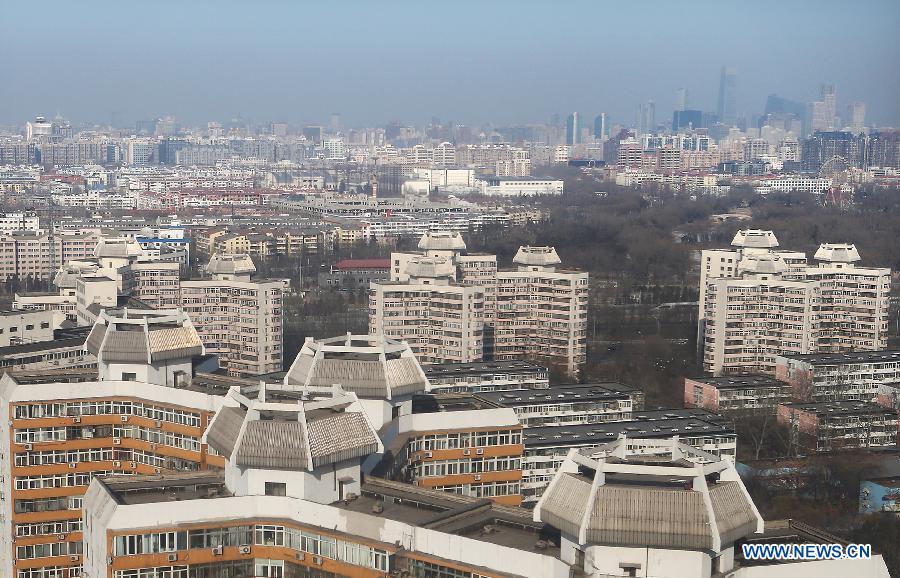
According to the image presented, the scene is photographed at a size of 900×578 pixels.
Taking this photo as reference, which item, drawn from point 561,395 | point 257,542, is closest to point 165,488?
point 257,542

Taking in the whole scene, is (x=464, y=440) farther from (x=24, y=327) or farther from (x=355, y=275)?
(x=355, y=275)

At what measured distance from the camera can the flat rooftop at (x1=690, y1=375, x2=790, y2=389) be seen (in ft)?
29.1

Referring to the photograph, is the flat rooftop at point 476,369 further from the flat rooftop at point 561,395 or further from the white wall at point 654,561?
the white wall at point 654,561

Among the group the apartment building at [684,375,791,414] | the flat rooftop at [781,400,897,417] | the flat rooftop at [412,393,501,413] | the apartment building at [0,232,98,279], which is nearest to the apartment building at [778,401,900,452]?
the flat rooftop at [781,400,897,417]

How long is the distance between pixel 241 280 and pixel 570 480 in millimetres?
7504

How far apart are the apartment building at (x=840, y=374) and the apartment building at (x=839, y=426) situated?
2.64 feet

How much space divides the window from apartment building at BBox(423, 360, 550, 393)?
4481 millimetres

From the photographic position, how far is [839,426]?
7.92 m

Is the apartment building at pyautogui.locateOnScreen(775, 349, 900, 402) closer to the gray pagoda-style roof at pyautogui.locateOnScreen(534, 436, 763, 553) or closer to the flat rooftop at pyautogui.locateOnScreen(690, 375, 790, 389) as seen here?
the flat rooftop at pyautogui.locateOnScreen(690, 375, 790, 389)

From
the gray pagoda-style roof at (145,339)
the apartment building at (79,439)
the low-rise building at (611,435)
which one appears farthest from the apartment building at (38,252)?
the apartment building at (79,439)

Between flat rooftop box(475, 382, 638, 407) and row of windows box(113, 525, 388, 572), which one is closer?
row of windows box(113, 525, 388, 572)

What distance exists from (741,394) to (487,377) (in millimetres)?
1672

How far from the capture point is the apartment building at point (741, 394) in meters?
8.75

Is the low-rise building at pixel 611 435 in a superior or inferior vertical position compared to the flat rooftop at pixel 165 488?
inferior
